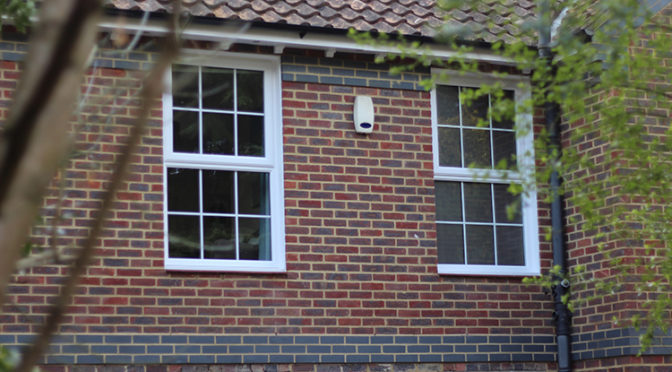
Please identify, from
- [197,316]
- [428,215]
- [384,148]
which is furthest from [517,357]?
[197,316]

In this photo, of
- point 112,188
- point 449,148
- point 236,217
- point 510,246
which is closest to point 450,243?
point 510,246

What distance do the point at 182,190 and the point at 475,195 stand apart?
2744 millimetres

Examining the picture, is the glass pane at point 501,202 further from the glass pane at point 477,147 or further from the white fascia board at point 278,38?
the white fascia board at point 278,38

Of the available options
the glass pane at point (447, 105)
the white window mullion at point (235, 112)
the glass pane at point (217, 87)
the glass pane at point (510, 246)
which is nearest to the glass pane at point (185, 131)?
the glass pane at point (217, 87)

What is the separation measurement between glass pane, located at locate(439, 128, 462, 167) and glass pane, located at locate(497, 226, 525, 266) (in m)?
0.75

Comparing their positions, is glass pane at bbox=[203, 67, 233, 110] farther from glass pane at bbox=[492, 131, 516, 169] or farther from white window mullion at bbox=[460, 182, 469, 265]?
→ glass pane at bbox=[492, 131, 516, 169]

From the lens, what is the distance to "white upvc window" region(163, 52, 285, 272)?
323 inches

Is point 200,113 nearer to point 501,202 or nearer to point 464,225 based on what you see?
point 464,225

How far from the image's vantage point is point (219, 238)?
8.28 metres

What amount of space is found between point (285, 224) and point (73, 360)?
201cm

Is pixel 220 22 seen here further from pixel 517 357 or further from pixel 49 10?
pixel 49 10

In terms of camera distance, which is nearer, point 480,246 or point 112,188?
point 112,188

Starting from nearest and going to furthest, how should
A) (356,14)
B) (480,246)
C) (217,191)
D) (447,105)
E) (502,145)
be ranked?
(217,191), (356,14), (480,246), (447,105), (502,145)

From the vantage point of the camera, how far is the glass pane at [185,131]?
8305 mm
